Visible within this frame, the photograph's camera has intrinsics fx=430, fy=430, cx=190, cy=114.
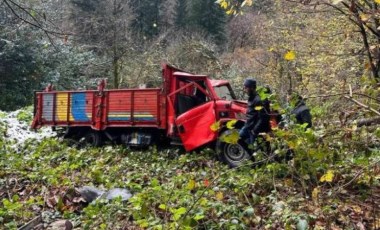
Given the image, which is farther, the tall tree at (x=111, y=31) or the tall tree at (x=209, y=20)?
the tall tree at (x=209, y=20)

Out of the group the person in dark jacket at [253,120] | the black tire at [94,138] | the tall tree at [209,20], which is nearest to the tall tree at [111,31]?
the tall tree at [209,20]

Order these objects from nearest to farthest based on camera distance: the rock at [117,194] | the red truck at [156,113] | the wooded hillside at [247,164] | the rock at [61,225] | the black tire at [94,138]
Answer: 1. the wooded hillside at [247,164]
2. the rock at [61,225]
3. the rock at [117,194]
4. the red truck at [156,113]
5. the black tire at [94,138]

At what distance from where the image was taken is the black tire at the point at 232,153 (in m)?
8.56

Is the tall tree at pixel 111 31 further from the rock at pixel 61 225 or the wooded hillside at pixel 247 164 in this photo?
the rock at pixel 61 225

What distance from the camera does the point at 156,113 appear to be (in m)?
10.3

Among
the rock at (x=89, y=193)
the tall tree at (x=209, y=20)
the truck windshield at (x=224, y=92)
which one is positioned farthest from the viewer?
the tall tree at (x=209, y=20)

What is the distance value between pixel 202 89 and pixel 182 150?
5.15 feet

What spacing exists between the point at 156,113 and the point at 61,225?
4.59 meters

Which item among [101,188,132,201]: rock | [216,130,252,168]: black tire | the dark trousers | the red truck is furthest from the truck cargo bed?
[101,188,132,201]: rock

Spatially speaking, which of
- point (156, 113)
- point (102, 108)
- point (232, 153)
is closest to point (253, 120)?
point (232, 153)

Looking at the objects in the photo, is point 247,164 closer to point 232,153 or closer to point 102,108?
point 232,153

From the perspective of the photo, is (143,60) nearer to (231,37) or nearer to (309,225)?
Answer: (231,37)

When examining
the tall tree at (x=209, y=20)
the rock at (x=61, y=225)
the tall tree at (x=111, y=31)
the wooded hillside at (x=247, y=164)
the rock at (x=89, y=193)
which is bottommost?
the rock at (x=61, y=225)

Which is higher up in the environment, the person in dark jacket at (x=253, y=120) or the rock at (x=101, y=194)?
the person in dark jacket at (x=253, y=120)
